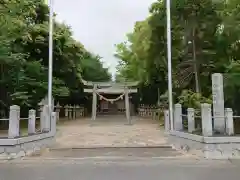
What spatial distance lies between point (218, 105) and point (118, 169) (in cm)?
443

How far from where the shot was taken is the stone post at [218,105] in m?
10.8

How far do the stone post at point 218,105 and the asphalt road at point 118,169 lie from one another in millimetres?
1514

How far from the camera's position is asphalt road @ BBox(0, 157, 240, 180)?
7.57 m

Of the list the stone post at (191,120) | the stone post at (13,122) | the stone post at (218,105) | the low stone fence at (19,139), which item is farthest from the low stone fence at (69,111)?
the stone post at (218,105)

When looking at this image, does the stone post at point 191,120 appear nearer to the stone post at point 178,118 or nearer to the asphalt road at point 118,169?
the stone post at point 178,118

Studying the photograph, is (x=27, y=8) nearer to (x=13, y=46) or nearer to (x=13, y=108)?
(x=13, y=46)

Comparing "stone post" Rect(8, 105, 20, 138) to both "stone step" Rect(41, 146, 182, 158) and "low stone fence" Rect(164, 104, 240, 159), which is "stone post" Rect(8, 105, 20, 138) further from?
"low stone fence" Rect(164, 104, 240, 159)

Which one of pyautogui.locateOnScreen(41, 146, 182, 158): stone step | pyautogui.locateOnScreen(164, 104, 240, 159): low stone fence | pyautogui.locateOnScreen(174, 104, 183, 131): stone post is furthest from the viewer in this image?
pyautogui.locateOnScreen(174, 104, 183, 131): stone post

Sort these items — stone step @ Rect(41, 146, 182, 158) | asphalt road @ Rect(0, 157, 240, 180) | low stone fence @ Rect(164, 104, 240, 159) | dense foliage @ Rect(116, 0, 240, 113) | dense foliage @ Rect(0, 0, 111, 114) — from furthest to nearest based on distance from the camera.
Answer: dense foliage @ Rect(116, 0, 240, 113) < dense foliage @ Rect(0, 0, 111, 114) < stone step @ Rect(41, 146, 182, 158) < low stone fence @ Rect(164, 104, 240, 159) < asphalt road @ Rect(0, 157, 240, 180)

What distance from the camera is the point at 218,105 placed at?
36.4 feet

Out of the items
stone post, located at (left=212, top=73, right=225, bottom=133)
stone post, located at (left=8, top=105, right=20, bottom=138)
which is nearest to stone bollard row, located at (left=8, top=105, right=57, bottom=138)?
stone post, located at (left=8, top=105, right=20, bottom=138)

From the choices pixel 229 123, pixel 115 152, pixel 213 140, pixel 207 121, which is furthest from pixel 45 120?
pixel 229 123

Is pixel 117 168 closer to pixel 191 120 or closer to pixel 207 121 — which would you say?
pixel 207 121

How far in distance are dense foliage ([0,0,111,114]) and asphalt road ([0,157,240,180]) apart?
663 centimetres
